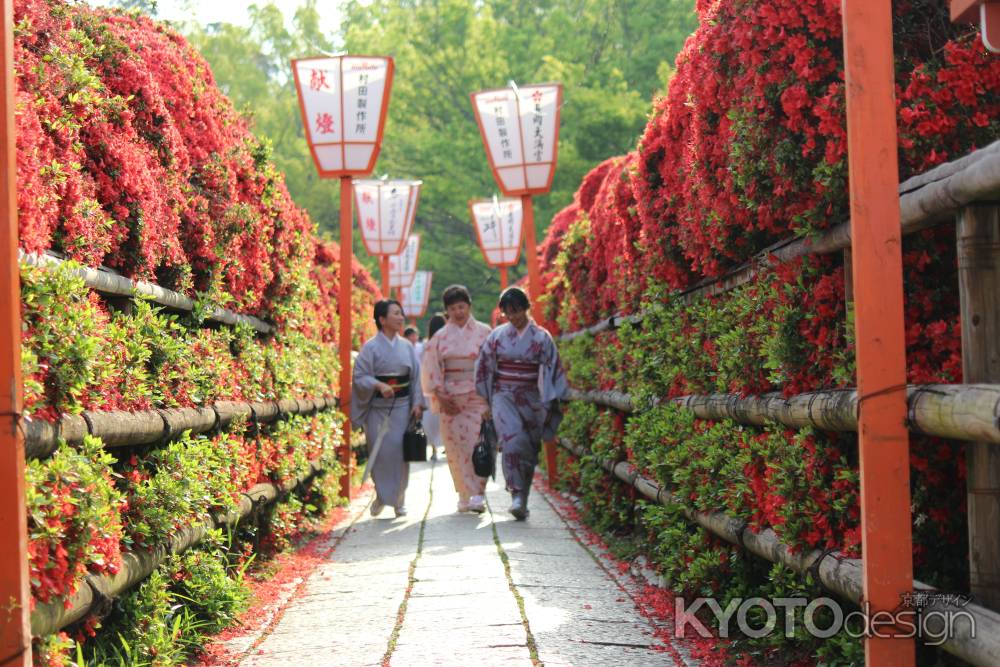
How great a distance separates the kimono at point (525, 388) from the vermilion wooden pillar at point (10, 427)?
6569mm

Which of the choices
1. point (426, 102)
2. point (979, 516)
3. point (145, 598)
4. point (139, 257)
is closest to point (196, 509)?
point (145, 598)

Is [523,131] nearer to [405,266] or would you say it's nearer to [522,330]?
[522,330]

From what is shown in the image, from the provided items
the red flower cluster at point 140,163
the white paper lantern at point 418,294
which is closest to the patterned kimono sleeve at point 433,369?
the red flower cluster at point 140,163

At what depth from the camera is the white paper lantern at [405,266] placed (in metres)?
28.2

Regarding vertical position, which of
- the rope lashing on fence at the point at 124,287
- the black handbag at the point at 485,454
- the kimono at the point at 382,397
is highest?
the rope lashing on fence at the point at 124,287

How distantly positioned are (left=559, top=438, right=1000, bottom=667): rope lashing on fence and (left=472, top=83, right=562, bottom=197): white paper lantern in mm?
6484

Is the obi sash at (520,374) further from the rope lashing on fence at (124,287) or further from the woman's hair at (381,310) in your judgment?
the rope lashing on fence at (124,287)

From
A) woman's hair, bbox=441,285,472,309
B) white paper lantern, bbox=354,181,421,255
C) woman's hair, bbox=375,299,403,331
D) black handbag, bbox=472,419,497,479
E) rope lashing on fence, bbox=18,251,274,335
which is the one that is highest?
white paper lantern, bbox=354,181,421,255

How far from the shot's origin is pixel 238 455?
6.13 meters

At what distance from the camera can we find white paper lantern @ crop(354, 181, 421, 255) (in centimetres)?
1925

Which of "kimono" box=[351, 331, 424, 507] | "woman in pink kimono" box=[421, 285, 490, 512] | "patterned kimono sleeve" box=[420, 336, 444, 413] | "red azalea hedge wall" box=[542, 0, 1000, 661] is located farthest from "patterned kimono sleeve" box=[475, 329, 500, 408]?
"red azalea hedge wall" box=[542, 0, 1000, 661]

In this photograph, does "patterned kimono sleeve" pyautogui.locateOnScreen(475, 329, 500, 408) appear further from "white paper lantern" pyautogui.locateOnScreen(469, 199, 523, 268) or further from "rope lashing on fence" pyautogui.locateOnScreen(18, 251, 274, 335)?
"white paper lantern" pyautogui.locateOnScreen(469, 199, 523, 268)

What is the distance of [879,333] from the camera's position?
3012mm

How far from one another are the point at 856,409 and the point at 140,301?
291cm
